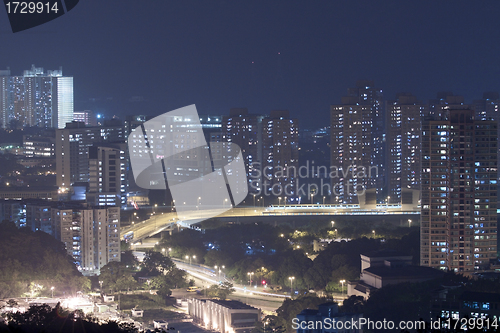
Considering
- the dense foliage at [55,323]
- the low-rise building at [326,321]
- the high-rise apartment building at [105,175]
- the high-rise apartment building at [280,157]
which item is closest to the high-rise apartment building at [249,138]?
the high-rise apartment building at [280,157]

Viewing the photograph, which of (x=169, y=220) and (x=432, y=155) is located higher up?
(x=432, y=155)

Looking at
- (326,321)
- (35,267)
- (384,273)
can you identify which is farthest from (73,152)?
(326,321)

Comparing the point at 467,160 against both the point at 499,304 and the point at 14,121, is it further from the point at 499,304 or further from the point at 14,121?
the point at 14,121

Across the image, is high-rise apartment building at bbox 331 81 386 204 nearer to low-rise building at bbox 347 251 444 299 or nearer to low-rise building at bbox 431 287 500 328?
low-rise building at bbox 347 251 444 299

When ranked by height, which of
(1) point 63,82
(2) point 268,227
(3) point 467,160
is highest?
(1) point 63,82

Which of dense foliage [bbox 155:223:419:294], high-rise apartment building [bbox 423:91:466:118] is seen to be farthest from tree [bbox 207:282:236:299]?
high-rise apartment building [bbox 423:91:466:118]

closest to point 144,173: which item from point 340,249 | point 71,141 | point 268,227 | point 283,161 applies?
point 71,141
